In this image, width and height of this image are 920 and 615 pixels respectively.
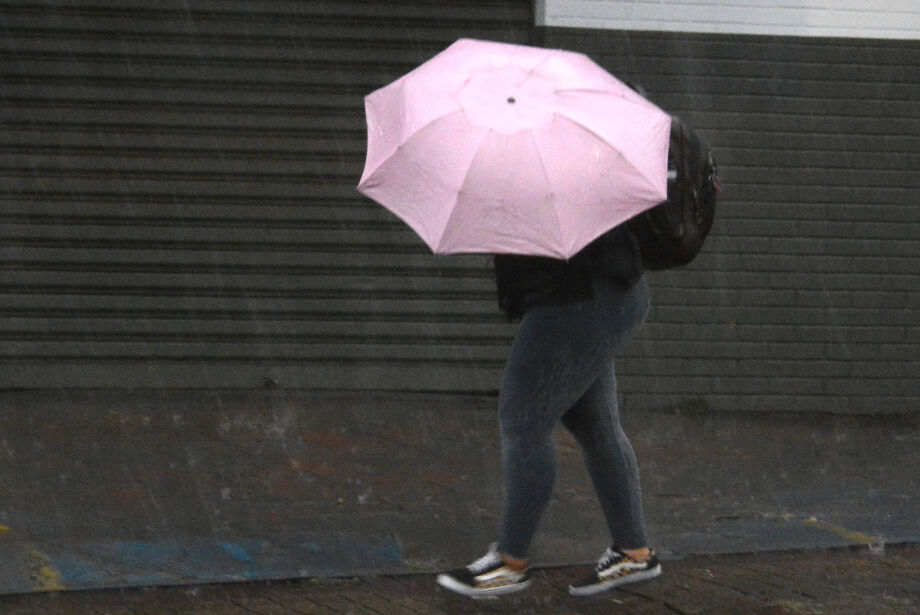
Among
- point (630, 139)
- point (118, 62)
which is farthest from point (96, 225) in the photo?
point (630, 139)

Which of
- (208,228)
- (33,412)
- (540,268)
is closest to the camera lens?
(540,268)

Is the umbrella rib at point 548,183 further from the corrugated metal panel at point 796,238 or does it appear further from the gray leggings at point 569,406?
the corrugated metal panel at point 796,238

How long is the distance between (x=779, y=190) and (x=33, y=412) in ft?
15.7

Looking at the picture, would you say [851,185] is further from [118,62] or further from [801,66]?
[118,62]

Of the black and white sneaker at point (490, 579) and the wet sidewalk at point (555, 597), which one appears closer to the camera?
the wet sidewalk at point (555, 597)

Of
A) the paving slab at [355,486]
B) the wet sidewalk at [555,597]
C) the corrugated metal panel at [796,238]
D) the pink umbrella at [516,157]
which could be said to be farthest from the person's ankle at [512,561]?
the corrugated metal panel at [796,238]

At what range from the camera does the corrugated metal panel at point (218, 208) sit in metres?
8.14

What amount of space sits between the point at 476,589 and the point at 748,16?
16.7ft

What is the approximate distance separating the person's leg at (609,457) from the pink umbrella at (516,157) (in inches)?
36.7

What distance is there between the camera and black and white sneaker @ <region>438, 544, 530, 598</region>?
453cm

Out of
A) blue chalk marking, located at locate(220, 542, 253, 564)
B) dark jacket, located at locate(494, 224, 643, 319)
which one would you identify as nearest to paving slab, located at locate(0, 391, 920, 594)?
blue chalk marking, located at locate(220, 542, 253, 564)

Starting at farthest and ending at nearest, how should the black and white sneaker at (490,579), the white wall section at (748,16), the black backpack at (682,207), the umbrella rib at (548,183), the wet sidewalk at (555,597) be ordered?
the white wall section at (748,16) → the black and white sneaker at (490,579) → the wet sidewalk at (555,597) → the black backpack at (682,207) → the umbrella rib at (548,183)

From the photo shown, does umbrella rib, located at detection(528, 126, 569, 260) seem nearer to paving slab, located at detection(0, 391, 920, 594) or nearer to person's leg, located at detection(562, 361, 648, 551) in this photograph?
person's leg, located at detection(562, 361, 648, 551)

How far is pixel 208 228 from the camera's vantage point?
27.1ft
